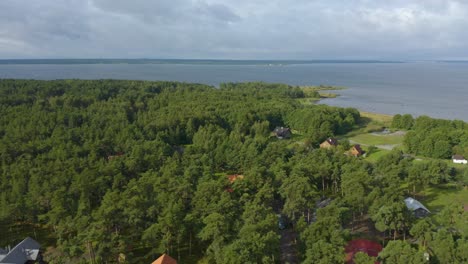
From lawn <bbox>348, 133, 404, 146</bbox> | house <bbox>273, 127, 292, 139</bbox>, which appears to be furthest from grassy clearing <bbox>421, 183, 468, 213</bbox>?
house <bbox>273, 127, 292, 139</bbox>

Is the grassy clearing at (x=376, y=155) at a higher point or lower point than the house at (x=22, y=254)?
higher

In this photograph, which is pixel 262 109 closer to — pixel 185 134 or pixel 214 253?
pixel 185 134

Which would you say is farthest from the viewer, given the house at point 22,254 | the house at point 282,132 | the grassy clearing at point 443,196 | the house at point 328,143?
the house at point 282,132

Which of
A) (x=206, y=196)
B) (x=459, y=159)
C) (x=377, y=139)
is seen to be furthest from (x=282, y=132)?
(x=206, y=196)

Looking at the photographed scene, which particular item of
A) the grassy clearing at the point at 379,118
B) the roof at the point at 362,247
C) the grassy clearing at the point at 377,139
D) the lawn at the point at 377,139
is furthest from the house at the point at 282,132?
the roof at the point at 362,247

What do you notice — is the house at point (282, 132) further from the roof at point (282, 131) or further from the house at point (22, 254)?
the house at point (22, 254)

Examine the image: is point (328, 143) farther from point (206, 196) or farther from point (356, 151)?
point (206, 196)

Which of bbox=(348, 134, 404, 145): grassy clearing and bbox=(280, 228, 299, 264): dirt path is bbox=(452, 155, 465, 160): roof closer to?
bbox=(348, 134, 404, 145): grassy clearing
